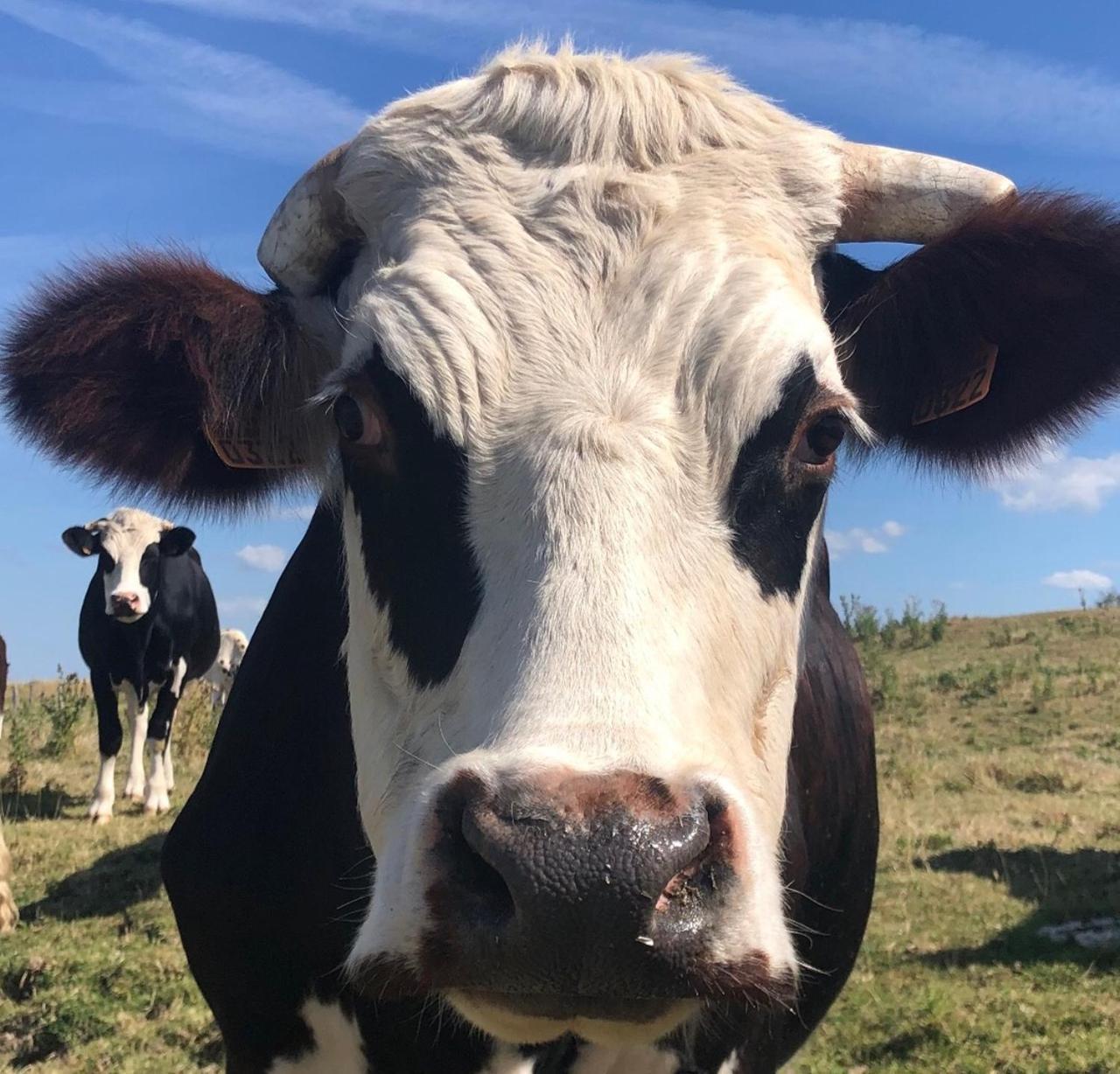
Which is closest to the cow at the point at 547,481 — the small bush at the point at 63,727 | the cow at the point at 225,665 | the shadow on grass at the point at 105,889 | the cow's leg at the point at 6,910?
the cow's leg at the point at 6,910

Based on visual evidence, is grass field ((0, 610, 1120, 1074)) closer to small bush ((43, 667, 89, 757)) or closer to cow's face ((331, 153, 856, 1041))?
small bush ((43, 667, 89, 757))

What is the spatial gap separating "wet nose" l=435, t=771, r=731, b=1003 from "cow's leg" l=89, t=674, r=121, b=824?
8.36 metres

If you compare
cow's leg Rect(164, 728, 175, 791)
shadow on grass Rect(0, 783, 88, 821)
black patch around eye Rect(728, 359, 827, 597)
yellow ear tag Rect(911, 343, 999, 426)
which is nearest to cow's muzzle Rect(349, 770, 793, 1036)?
black patch around eye Rect(728, 359, 827, 597)

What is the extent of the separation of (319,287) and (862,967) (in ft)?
14.5

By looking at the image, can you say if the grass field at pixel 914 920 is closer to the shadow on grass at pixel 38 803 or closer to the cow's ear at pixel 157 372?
the shadow on grass at pixel 38 803

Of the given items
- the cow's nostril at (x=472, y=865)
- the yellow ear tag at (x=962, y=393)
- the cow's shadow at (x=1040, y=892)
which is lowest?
the cow's shadow at (x=1040, y=892)

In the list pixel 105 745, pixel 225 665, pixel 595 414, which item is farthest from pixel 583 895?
pixel 225 665

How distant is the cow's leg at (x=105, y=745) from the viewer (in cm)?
945

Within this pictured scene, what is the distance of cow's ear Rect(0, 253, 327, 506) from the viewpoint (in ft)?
8.73

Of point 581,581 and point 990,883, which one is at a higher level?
point 581,581

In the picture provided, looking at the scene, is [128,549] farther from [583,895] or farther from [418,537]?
[583,895]

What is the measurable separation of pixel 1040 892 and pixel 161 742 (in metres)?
6.86

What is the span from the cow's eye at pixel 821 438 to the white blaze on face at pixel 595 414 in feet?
0.17

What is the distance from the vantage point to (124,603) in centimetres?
1081
